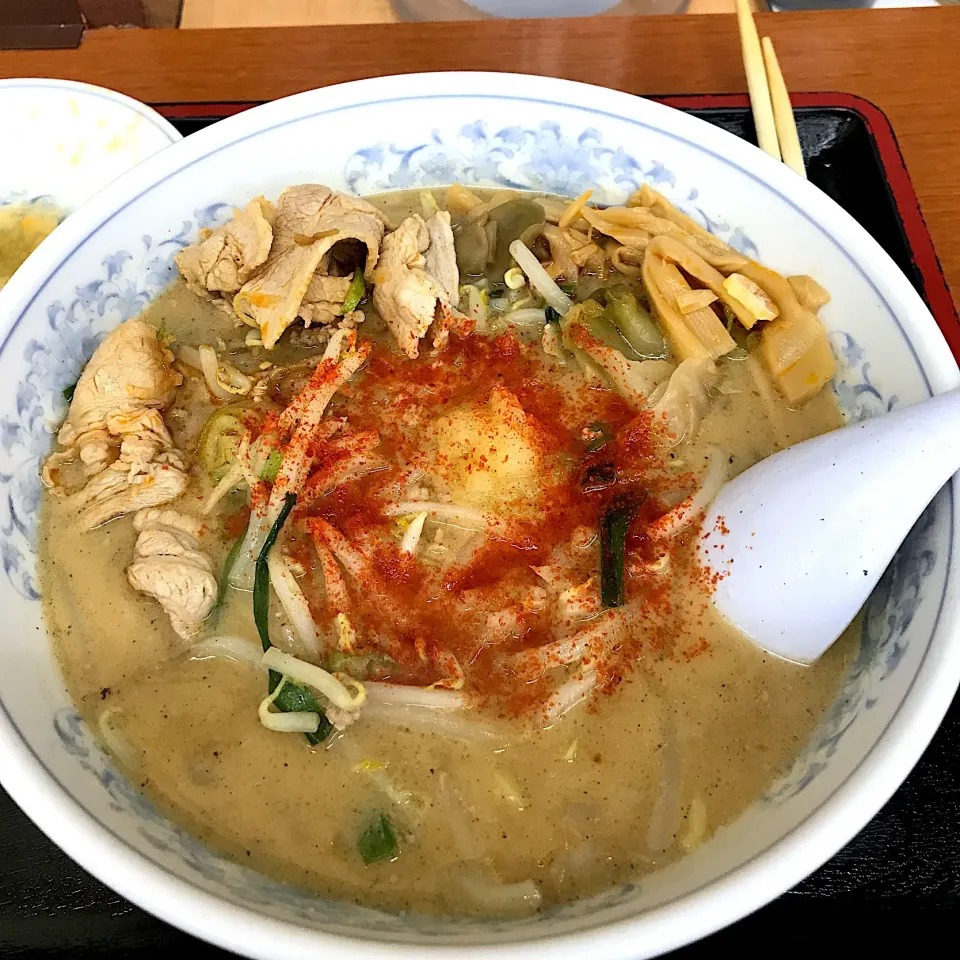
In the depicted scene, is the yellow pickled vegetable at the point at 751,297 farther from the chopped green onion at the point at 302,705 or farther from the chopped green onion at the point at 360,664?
the chopped green onion at the point at 302,705

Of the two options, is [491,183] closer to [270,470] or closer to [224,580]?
[270,470]

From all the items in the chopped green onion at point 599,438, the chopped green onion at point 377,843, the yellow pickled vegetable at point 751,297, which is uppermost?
the yellow pickled vegetable at point 751,297

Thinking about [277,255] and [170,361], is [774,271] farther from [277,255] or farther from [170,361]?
[170,361]

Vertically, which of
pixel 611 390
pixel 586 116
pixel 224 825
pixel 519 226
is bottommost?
pixel 224 825

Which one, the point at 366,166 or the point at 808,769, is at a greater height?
the point at 366,166

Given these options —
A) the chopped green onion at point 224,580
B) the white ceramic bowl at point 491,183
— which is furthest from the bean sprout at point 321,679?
the white ceramic bowl at point 491,183

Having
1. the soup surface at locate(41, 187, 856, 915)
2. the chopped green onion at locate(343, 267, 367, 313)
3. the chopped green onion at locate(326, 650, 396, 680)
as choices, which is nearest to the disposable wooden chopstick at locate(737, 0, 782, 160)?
the soup surface at locate(41, 187, 856, 915)

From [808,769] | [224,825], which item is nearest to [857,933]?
[808,769]

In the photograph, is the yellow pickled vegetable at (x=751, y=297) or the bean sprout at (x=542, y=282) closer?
the yellow pickled vegetable at (x=751, y=297)
